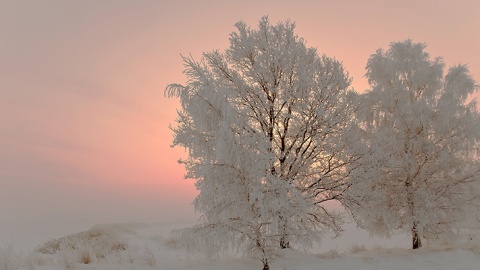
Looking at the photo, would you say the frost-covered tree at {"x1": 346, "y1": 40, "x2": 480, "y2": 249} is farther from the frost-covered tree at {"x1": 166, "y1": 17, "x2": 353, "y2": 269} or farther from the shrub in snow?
the shrub in snow

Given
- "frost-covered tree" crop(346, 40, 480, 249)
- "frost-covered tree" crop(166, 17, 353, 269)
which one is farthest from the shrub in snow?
"frost-covered tree" crop(346, 40, 480, 249)

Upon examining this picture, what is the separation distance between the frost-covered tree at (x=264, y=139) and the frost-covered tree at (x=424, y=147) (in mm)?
2092

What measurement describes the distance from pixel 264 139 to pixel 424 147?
7926mm

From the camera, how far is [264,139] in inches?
404

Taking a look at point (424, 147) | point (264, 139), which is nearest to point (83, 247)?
point (264, 139)

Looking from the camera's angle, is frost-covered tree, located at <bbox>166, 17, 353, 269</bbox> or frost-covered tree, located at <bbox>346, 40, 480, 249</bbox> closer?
frost-covered tree, located at <bbox>166, 17, 353, 269</bbox>

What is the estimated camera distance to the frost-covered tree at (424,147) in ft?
46.3

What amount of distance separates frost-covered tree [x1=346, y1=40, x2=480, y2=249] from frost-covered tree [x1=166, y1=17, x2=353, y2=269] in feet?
6.86

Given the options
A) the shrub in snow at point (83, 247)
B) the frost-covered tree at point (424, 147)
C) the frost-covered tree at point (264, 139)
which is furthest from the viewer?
the frost-covered tree at point (424, 147)

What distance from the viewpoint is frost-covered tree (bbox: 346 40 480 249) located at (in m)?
14.1

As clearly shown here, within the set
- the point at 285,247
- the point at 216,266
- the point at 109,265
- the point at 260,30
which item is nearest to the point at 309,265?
the point at 285,247

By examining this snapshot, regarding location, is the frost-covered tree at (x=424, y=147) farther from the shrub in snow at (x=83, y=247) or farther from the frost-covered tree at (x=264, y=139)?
the shrub in snow at (x=83, y=247)

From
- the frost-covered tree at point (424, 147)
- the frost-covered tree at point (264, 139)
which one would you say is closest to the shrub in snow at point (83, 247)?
the frost-covered tree at point (264, 139)

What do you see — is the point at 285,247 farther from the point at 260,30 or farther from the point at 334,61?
the point at 260,30
